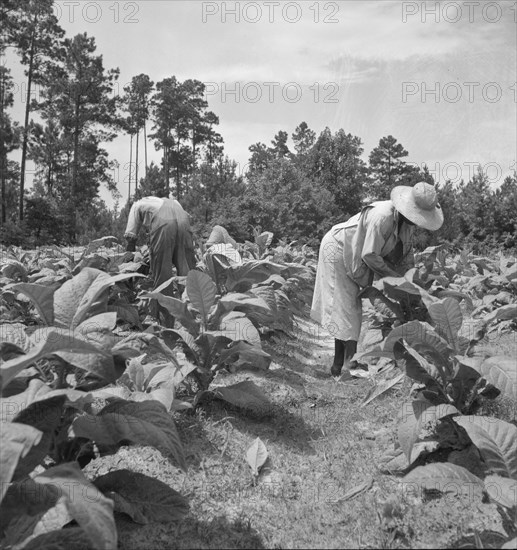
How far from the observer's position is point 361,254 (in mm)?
4809

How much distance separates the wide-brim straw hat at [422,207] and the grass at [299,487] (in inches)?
50.1

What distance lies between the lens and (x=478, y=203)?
32688mm

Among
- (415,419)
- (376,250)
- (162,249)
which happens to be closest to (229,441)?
(415,419)

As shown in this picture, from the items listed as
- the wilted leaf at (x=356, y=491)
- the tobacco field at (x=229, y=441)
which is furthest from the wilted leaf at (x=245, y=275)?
the wilted leaf at (x=356, y=491)

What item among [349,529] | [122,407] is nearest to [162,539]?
[122,407]

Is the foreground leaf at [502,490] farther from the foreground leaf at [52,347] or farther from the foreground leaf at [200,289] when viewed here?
the foreground leaf at [200,289]

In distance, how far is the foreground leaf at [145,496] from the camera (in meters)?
2.28

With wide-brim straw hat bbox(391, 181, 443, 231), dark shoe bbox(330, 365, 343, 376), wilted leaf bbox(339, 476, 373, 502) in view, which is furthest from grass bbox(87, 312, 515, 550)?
wide-brim straw hat bbox(391, 181, 443, 231)

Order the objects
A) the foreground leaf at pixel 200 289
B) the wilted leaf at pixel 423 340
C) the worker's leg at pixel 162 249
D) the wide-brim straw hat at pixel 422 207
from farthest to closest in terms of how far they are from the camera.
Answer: the worker's leg at pixel 162 249 → the wide-brim straw hat at pixel 422 207 → the foreground leaf at pixel 200 289 → the wilted leaf at pixel 423 340

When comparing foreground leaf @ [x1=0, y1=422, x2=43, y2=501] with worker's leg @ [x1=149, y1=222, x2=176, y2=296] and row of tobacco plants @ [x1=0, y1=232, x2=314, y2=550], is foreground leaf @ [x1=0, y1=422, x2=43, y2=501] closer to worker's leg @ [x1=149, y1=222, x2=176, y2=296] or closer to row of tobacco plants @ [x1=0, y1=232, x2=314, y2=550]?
row of tobacco plants @ [x1=0, y1=232, x2=314, y2=550]

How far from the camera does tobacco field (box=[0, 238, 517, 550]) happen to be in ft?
6.33

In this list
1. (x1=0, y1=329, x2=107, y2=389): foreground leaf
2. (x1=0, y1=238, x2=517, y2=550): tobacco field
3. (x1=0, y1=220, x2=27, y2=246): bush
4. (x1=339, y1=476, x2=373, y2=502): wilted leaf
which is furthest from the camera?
(x1=0, y1=220, x2=27, y2=246): bush

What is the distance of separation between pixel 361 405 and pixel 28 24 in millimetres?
31375

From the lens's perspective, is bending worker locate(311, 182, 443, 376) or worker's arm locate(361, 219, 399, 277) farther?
worker's arm locate(361, 219, 399, 277)
